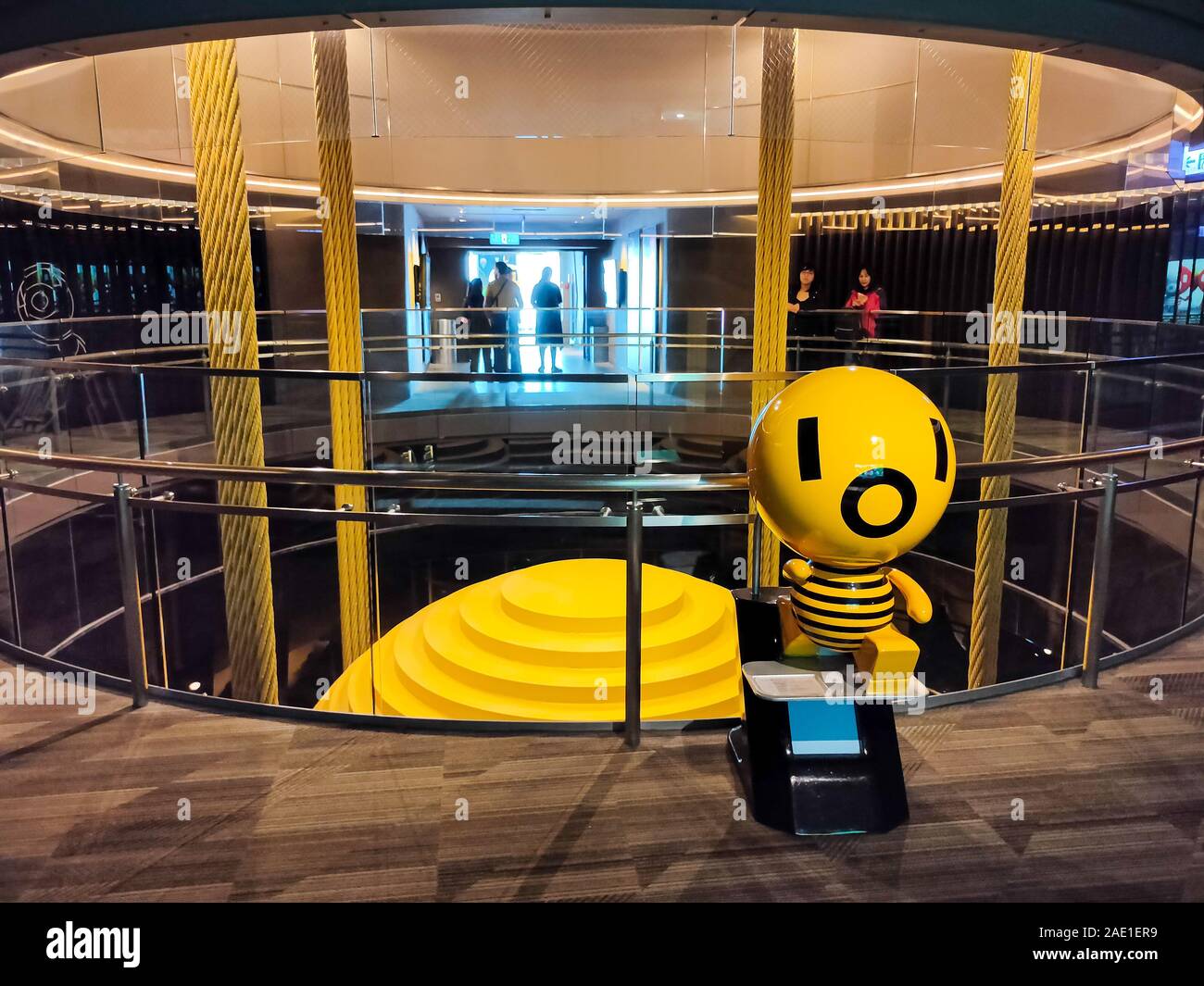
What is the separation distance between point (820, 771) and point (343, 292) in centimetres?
495

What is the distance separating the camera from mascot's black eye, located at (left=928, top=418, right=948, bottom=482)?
1.77 meters

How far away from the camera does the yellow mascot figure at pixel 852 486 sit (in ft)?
5.63

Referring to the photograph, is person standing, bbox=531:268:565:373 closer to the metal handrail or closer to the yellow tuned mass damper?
the yellow tuned mass damper

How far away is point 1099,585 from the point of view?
2.93 meters

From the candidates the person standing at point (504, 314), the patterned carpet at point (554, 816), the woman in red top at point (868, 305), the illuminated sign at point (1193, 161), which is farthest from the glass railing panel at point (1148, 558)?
the illuminated sign at point (1193, 161)

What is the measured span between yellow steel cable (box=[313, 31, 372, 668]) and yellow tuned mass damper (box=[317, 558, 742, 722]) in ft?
1.89

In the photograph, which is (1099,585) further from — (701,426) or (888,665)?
(701,426)

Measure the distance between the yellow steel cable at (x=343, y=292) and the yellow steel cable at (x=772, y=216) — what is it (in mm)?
2733

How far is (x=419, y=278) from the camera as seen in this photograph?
14.5 m

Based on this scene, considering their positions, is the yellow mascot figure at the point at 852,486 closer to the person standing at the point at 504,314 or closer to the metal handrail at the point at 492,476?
the metal handrail at the point at 492,476

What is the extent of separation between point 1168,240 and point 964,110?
7423mm

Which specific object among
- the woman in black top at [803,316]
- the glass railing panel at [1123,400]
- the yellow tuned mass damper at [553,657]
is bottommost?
the yellow tuned mass damper at [553,657]

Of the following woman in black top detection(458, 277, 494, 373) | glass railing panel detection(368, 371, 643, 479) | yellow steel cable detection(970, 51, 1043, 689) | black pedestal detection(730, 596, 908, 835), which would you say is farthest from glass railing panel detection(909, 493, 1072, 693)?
black pedestal detection(730, 596, 908, 835)
